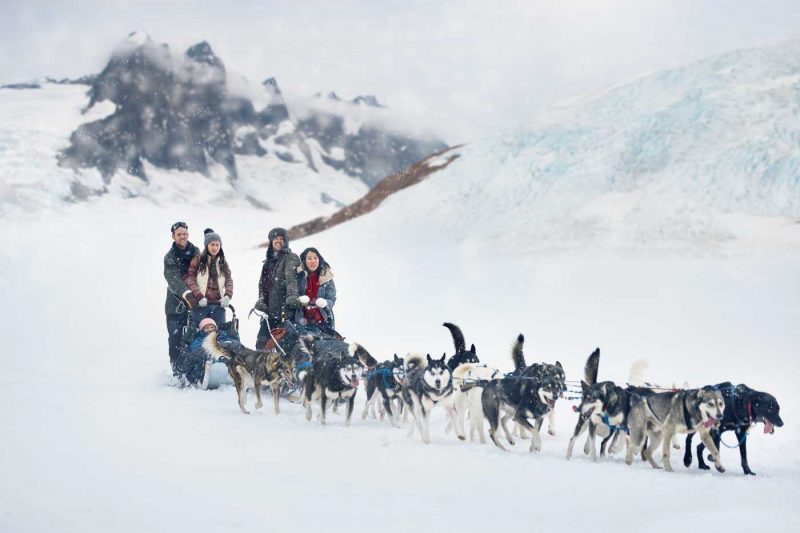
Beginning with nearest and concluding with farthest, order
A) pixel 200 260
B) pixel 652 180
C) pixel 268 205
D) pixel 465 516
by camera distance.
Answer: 1. pixel 465 516
2. pixel 200 260
3. pixel 652 180
4. pixel 268 205

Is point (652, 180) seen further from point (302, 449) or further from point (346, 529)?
point (346, 529)

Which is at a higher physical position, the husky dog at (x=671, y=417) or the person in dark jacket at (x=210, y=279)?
the person in dark jacket at (x=210, y=279)

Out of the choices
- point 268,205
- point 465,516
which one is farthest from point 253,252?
point 268,205

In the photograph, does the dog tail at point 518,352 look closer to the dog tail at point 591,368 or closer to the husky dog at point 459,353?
the husky dog at point 459,353

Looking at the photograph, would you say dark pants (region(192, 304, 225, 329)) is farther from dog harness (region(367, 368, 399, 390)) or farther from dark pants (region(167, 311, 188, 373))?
dog harness (region(367, 368, 399, 390))

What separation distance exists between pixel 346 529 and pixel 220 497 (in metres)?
1.03

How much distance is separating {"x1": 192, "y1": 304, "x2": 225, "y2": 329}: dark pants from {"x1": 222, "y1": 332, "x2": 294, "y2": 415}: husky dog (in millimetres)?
1281

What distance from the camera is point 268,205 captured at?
119 meters

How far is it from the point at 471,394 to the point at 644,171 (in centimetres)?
2038

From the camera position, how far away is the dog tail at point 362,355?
9.49 metres

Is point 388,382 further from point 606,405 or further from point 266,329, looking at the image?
point 266,329

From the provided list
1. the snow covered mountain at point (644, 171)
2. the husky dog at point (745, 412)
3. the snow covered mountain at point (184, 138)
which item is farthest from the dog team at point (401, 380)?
the snow covered mountain at point (184, 138)

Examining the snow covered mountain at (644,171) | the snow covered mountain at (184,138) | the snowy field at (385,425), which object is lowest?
the snowy field at (385,425)

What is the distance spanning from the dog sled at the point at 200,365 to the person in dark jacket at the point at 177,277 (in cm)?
16
